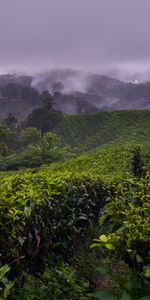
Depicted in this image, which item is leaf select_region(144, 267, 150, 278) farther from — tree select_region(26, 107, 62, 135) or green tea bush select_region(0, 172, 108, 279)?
tree select_region(26, 107, 62, 135)

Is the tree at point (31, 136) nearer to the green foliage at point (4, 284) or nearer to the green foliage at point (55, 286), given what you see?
the green foliage at point (55, 286)

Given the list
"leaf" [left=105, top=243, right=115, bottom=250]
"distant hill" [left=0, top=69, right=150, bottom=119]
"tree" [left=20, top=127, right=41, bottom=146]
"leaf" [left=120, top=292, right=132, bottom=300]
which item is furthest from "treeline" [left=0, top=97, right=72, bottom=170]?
"distant hill" [left=0, top=69, right=150, bottom=119]

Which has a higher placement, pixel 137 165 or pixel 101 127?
pixel 137 165

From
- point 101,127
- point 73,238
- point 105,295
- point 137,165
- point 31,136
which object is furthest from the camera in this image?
point 101,127

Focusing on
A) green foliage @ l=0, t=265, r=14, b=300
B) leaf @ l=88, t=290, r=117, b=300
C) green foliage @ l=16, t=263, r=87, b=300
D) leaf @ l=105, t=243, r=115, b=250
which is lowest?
green foliage @ l=16, t=263, r=87, b=300

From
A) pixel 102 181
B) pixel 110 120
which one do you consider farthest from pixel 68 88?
pixel 102 181

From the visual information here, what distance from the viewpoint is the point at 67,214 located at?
5398 millimetres

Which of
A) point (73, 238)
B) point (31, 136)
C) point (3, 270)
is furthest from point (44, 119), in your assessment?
point (3, 270)

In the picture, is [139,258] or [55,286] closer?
[139,258]

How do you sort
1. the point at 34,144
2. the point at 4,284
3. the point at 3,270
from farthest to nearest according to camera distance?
the point at 34,144 → the point at 4,284 → the point at 3,270

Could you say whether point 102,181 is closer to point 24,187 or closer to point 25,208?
point 24,187

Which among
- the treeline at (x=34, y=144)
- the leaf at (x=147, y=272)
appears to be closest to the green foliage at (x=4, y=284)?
the leaf at (x=147, y=272)

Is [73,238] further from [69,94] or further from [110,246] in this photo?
[69,94]

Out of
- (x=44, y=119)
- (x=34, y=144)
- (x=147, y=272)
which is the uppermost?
(x=147, y=272)
